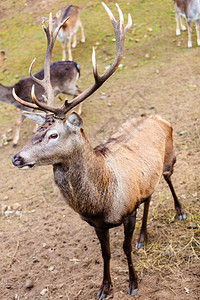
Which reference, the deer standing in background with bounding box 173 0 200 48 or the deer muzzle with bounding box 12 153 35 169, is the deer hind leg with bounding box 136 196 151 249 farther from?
the deer standing in background with bounding box 173 0 200 48

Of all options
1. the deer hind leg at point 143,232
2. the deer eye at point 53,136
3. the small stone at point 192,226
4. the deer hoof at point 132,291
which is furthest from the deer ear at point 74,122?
the small stone at point 192,226

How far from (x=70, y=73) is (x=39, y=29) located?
5329mm

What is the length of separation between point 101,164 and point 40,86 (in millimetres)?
4343

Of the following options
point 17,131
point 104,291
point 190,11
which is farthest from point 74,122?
point 190,11

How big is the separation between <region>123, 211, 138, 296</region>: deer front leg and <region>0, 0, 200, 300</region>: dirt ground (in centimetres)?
7

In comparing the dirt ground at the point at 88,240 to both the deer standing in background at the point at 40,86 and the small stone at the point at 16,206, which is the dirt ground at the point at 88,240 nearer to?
the small stone at the point at 16,206

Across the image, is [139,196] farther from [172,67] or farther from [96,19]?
[96,19]

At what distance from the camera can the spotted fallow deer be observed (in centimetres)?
277

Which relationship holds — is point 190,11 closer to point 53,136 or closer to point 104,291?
point 53,136

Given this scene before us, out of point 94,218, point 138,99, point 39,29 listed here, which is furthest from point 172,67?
point 94,218

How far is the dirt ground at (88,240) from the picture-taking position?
11.4ft

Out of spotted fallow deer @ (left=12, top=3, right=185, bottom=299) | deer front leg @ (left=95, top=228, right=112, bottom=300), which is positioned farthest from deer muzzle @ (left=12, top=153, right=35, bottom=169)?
deer front leg @ (left=95, top=228, right=112, bottom=300)

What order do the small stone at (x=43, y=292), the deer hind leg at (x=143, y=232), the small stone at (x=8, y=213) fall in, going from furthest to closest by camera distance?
the small stone at (x=8, y=213) < the deer hind leg at (x=143, y=232) < the small stone at (x=43, y=292)

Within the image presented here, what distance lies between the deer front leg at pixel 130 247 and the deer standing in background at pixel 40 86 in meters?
4.20
